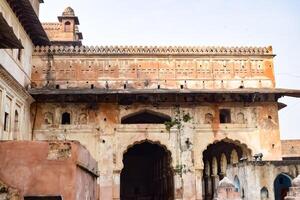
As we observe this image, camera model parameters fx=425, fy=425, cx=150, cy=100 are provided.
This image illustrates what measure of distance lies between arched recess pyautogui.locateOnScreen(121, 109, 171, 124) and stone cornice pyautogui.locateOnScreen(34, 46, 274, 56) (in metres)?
2.61

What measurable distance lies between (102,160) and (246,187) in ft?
18.7

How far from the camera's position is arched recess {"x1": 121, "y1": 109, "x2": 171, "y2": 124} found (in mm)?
17453

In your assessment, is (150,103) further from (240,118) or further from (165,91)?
(240,118)

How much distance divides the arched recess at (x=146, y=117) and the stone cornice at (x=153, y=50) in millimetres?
2611

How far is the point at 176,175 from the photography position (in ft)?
54.8

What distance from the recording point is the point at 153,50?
18203 mm

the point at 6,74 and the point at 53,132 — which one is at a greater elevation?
the point at 6,74

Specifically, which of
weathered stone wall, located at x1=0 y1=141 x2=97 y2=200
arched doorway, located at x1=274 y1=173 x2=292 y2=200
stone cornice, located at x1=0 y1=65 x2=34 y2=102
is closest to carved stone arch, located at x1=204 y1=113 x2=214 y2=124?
arched doorway, located at x1=274 y1=173 x2=292 y2=200

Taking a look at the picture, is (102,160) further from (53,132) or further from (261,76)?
(261,76)

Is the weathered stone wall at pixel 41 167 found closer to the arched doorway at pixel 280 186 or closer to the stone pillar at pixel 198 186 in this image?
the stone pillar at pixel 198 186

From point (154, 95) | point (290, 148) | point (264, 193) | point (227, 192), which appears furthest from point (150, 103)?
point (290, 148)

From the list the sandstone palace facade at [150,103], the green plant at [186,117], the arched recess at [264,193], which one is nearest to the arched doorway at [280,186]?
the sandstone palace facade at [150,103]

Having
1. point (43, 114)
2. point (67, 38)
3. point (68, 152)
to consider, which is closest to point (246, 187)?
point (68, 152)

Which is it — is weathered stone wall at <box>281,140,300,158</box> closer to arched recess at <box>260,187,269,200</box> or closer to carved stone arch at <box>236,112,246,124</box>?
carved stone arch at <box>236,112,246,124</box>
